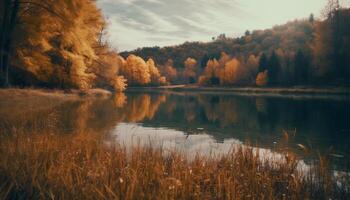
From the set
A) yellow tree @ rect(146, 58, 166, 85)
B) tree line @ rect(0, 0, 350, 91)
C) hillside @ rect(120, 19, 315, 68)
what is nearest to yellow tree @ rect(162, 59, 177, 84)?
tree line @ rect(0, 0, 350, 91)

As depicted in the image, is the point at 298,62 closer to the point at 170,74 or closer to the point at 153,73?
the point at 153,73

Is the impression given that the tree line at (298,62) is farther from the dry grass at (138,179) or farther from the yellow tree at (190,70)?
the dry grass at (138,179)

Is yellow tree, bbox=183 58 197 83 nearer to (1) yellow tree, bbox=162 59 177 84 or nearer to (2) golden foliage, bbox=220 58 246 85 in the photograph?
(1) yellow tree, bbox=162 59 177 84

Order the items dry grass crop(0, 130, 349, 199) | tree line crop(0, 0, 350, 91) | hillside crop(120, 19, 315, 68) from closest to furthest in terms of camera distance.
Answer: dry grass crop(0, 130, 349, 199) → tree line crop(0, 0, 350, 91) → hillside crop(120, 19, 315, 68)

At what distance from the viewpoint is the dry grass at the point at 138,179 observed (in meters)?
4.41

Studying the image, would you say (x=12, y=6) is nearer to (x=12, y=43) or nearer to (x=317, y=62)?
(x=12, y=43)

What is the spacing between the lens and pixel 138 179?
4875mm

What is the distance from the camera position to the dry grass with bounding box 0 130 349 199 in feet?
14.5

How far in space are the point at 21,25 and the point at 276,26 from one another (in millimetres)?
156766

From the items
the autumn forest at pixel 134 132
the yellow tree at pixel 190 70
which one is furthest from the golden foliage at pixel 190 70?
the autumn forest at pixel 134 132

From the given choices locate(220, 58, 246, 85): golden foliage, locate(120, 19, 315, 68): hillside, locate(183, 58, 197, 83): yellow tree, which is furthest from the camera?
locate(183, 58, 197, 83): yellow tree

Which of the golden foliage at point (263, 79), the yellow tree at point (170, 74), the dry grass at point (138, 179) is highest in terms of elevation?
the yellow tree at point (170, 74)

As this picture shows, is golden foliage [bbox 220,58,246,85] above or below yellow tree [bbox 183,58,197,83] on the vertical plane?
below

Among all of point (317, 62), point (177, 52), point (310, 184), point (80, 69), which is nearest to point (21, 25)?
point (80, 69)
